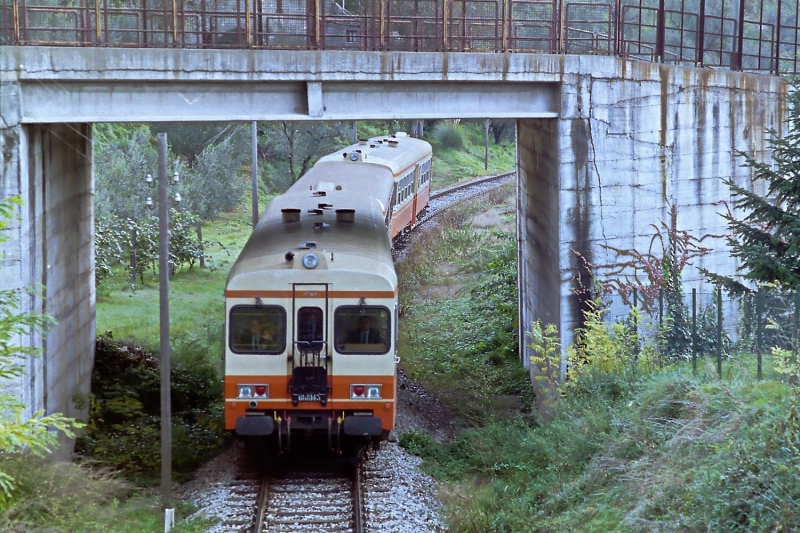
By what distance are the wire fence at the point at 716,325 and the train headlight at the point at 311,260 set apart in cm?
455

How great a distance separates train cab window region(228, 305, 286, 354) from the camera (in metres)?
11.4

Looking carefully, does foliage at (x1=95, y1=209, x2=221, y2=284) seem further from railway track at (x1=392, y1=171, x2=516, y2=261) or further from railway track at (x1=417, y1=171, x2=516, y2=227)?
railway track at (x1=417, y1=171, x2=516, y2=227)

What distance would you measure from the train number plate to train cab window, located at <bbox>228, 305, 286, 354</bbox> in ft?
1.96

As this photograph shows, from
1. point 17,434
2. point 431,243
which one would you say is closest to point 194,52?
point 17,434

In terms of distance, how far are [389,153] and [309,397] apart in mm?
13226

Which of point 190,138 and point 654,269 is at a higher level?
point 190,138

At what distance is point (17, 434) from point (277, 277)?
385cm

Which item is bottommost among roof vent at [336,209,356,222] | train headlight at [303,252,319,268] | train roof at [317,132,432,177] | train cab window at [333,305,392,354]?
train cab window at [333,305,392,354]

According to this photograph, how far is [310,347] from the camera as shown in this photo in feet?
37.6

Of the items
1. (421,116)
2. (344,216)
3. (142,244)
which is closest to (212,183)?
(142,244)

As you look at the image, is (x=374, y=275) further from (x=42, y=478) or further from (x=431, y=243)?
(x=431, y=243)

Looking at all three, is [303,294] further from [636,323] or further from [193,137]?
[193,137]

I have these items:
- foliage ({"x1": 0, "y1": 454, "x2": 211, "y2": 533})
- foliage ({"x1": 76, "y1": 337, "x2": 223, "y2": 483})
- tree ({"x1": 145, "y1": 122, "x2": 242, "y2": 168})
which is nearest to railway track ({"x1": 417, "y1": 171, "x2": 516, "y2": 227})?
tree ({"x1": 145, "y1": 122, "x2": 242, "y2": 168})

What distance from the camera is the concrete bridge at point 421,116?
12.0m
